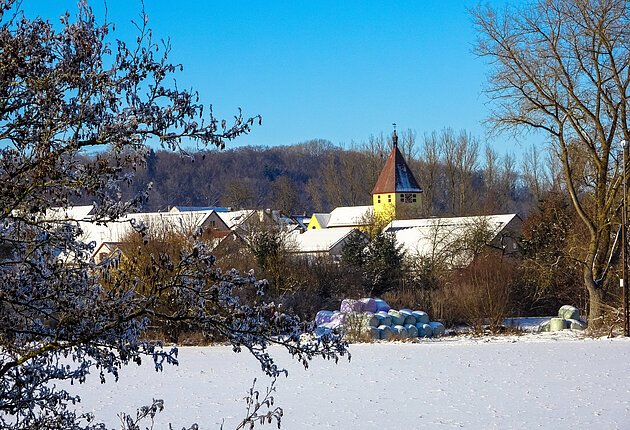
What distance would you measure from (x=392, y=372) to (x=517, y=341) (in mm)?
8189

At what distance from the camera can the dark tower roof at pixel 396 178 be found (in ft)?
226

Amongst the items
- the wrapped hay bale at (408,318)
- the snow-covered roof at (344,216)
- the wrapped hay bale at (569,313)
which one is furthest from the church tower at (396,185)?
the wrapped hay bale at (408,318)

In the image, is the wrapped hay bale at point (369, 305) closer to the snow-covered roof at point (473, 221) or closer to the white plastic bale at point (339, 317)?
the white plastic bale at point (339, 317)

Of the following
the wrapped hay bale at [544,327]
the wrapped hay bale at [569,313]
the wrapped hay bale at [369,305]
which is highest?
the wrapped hay bale at [369,305]

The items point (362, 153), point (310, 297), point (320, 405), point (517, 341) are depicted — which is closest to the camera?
point (320, 405)

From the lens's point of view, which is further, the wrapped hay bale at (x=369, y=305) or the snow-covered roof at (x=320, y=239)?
the snow-covered roof at (x=320, y=239)

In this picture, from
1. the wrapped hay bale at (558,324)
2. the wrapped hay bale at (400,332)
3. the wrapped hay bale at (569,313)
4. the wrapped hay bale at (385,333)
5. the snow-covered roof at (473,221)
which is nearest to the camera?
the wrapped hay bale at (385,333)

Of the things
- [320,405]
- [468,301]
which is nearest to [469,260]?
[468,301]

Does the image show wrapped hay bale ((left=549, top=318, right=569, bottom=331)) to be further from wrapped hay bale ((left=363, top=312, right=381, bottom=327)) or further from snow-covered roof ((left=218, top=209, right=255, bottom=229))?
snow-covered roof ((left=218, top=209, right=255, bottom=229))

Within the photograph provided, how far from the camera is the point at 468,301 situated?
27234mm

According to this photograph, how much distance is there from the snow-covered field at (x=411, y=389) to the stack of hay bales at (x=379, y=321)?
3.64 m

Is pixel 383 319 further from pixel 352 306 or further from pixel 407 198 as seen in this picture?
pixel 407 198

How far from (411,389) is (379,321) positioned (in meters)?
11.9

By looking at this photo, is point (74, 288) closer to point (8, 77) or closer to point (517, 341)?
point (8, 77)
